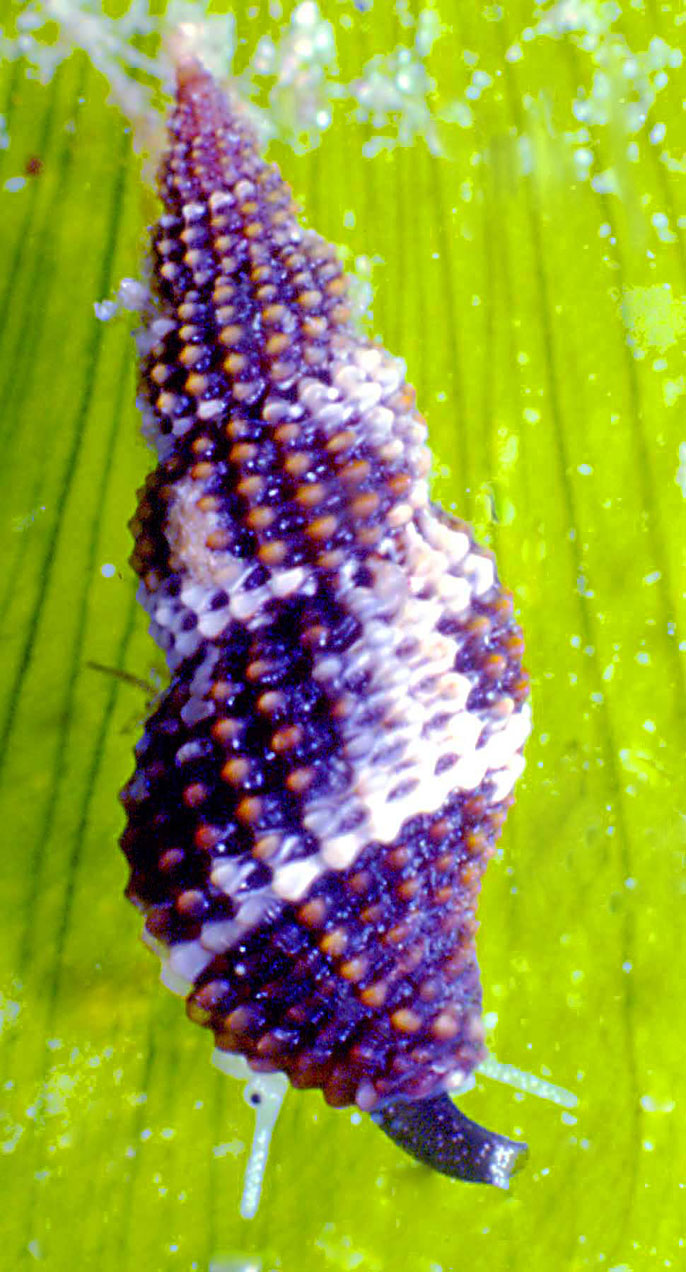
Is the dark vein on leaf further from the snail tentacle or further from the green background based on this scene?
the snail tentacle

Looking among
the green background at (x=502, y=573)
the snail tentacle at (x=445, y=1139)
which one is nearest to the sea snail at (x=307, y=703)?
the snail tentacle at (x=445, y=1139)

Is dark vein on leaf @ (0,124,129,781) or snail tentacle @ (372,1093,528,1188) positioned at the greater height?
dark vein on leaf @ (0,124,129,781)

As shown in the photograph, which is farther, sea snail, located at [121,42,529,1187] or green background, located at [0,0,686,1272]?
green background, located at [0,0,686,1272]

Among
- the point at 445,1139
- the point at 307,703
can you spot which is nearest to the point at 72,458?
the point at 307,703

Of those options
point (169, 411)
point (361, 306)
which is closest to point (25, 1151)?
point (169, 411)

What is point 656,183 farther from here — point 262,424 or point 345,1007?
point 345,1007

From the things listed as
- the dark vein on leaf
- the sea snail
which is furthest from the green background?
the sea snail
